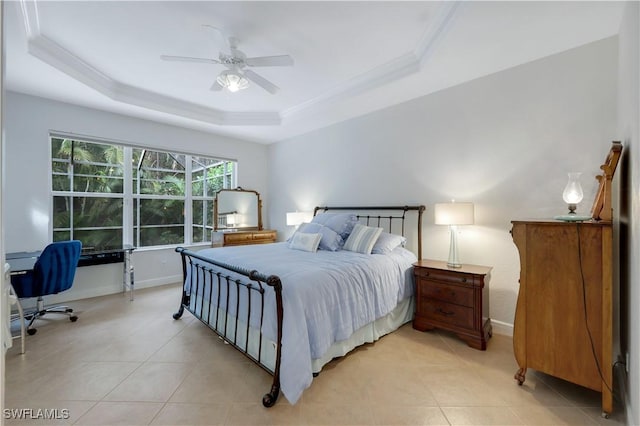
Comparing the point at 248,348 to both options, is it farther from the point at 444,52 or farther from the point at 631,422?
the point at 444,52

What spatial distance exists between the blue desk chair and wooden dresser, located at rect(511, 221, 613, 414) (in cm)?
420

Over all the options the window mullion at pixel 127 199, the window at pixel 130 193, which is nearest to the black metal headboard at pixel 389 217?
the window at pixel 130 193

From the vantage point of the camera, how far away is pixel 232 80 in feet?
8.09

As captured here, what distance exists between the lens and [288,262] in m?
2.47

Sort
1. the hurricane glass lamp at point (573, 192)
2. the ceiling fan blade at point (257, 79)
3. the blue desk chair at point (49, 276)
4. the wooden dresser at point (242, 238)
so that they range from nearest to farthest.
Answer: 1. the hurricane glass lamp at point (573, 192)
2. the ceiling fan blade at point (257, 79)
3. the blue desk chair at point (49, 276)
4. the wooden dresser at point (242, 238)

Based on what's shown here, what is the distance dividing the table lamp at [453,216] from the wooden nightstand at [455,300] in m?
0.12

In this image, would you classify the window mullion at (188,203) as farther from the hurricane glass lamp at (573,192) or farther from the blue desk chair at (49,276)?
the hurricane glass lamp at (573,192)

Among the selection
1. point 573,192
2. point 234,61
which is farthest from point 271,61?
point 573,192

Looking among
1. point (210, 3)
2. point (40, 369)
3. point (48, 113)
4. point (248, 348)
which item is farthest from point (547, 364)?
point (48, 113)

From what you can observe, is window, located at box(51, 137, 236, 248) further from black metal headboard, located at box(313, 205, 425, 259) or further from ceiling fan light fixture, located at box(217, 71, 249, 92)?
black metal headboard, located at box(313, 205, 425, 259)

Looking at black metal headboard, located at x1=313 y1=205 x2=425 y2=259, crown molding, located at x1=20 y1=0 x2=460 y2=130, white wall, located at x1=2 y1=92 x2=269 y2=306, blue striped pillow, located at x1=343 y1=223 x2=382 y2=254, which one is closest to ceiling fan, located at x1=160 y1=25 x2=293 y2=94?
crown molding, located at x1=20 y1=0 x2=460 y2=130

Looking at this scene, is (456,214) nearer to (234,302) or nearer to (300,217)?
(234,302)

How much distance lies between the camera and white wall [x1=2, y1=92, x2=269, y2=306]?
3.29m

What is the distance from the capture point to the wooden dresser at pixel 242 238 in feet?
15.1
